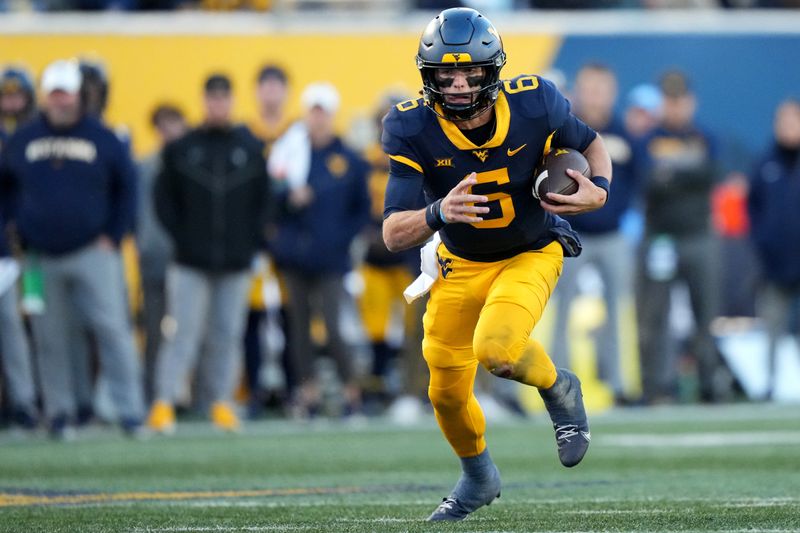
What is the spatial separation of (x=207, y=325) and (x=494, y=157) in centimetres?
521

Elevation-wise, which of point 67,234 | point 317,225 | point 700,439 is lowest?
point 700,439

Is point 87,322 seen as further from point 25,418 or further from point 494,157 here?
point 494,157

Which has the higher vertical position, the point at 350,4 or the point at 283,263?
the point at 350,4

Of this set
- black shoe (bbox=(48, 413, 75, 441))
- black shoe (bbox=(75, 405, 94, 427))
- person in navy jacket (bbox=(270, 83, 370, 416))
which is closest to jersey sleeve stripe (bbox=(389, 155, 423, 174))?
black shoe (bbox=(48, 413, 75, 441))

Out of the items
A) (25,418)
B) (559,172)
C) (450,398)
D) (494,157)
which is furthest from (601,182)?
(25,418)

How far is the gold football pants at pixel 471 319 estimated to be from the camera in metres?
5.49

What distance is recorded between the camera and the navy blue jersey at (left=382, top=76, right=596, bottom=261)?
5562 mm

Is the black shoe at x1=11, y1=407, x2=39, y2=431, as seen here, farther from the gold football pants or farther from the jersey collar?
the jersey collar

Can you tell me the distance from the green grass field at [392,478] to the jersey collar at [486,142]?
1.32 meters

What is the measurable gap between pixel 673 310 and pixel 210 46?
4525mm

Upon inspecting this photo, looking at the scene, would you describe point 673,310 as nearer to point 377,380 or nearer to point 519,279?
point 377,380

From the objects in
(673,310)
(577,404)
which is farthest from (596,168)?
(673,310)

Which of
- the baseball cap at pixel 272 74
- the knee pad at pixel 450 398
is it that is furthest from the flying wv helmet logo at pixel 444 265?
the baseball cap at pixel 272 74

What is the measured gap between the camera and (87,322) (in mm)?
9812
